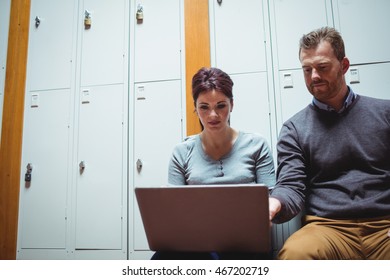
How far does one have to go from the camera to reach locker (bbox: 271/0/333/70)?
5.60 ft

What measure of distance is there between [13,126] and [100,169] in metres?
0.75

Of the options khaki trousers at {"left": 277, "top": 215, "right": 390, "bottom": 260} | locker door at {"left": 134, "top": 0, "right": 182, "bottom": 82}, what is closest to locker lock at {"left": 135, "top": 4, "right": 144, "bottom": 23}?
locker door at {"left": 134, "top": 0, "right": 182, "bottom": 82}

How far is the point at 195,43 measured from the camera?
1.82 metres

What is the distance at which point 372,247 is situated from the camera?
3.43 ft

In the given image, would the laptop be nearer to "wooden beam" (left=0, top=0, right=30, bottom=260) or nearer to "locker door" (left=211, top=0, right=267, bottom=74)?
"locker door" (left=211, top=0, right=267, bottom=74)

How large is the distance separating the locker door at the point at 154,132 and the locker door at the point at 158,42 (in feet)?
0.27

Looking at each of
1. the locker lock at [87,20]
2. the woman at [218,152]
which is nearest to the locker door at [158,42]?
the locker lock at [87,20]

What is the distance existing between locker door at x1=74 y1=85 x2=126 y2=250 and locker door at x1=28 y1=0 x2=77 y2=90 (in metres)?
0.29

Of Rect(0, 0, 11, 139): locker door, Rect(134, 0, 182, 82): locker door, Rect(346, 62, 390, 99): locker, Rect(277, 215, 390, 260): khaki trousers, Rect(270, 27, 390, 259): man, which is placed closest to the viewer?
Rect(277, 215, 390, 260): khaki trousers

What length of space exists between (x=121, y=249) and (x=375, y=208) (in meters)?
1.42

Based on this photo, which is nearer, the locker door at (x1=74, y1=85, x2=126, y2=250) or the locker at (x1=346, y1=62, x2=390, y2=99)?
the locker at (x1=346, y1=62, x2=390, y2=99)

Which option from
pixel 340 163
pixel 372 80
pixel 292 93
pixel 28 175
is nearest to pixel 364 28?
pixel 372 80
